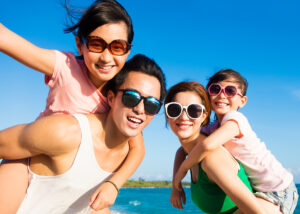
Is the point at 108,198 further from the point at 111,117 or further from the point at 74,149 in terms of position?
the point at 111,117

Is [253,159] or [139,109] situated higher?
[139,109]

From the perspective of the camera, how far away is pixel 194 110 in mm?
3785

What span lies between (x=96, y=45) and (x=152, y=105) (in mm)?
947

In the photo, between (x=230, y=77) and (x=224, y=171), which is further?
(x=230, y=77)

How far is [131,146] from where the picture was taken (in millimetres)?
4156

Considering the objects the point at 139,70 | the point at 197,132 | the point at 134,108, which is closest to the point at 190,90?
the point at 197,132

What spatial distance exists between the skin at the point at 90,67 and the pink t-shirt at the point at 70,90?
0.28 feet

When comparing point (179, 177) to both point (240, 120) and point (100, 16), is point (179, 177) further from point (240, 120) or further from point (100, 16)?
point (100, 16)

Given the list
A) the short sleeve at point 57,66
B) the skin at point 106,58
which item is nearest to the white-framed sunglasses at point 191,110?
the skin at point 106,58

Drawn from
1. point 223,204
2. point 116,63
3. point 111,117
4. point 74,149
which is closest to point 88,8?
point 116,63

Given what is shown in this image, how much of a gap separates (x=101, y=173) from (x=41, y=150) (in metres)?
0.81

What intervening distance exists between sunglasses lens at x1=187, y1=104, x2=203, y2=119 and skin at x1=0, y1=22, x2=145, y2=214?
3.21ft

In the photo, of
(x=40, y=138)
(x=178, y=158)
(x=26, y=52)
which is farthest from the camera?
(x=178, y=158)

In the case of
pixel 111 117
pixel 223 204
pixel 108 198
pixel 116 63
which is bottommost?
pixel 223 204
